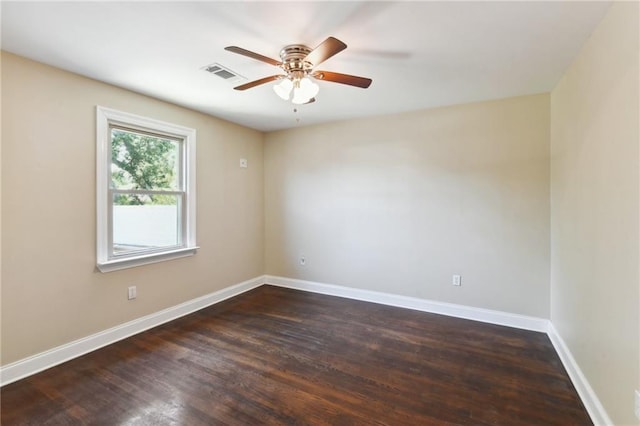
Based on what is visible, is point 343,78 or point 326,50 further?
point 343,78

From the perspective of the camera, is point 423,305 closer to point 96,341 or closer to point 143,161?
point 96,341

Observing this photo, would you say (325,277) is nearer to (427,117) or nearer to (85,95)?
(427,117)

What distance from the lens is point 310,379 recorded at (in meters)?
2.25

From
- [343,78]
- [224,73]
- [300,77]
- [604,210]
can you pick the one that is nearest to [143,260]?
[224,73]

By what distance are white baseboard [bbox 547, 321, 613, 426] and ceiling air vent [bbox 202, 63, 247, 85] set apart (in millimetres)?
3414

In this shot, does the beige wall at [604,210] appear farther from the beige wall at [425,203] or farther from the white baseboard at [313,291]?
the beige wall at [425,203]

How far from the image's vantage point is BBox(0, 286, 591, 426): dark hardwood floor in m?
1.87

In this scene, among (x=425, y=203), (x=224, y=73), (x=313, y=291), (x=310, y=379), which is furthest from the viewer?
(x=313, y=291)

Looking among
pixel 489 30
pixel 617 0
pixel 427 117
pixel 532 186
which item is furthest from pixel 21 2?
pixel 532 186

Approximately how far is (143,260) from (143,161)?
105cm

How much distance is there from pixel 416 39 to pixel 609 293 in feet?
6.31

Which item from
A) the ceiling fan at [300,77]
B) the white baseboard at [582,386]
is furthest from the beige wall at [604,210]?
the ceiling fan at [300,77]

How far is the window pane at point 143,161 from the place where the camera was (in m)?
2.94

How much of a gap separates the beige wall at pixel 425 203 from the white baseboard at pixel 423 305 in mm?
78
